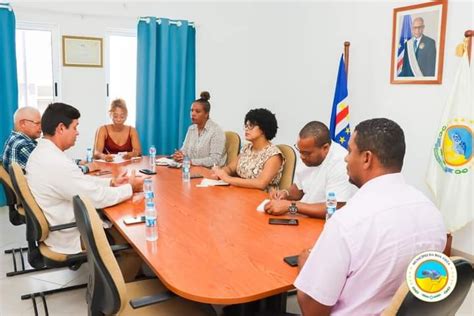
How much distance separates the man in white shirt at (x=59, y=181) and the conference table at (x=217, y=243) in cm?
17

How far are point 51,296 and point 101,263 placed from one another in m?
1.62

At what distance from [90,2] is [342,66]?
9.69 ft

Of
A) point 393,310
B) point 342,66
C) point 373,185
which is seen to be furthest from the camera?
point 342,66

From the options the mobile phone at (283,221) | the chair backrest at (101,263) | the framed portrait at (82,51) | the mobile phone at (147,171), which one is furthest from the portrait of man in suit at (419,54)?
the framed portrait at (82,51)

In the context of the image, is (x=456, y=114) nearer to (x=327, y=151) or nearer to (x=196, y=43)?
(x=327, y=151)

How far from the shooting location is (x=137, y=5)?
5156mm

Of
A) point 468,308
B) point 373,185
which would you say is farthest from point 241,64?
point 373,185

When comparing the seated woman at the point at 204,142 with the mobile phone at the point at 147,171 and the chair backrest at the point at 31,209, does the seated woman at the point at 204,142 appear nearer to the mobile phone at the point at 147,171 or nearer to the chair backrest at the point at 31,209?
the mobile phone at the point at 147,171

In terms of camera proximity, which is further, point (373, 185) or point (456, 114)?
point (456, 114)

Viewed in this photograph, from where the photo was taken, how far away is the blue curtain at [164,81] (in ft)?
16.8

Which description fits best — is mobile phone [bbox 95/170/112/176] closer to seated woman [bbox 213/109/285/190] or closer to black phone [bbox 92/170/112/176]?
black phone [bbox 92/170/112/176]

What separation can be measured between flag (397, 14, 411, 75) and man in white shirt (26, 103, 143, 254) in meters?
2.94

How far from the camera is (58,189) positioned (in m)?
2.40

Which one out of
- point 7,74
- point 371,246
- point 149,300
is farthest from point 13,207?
point 371,246
